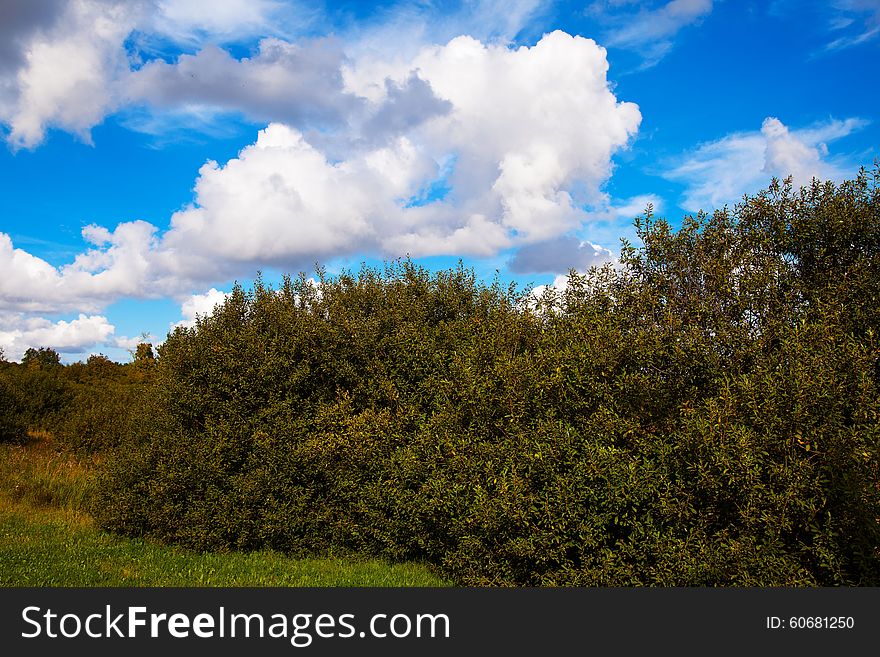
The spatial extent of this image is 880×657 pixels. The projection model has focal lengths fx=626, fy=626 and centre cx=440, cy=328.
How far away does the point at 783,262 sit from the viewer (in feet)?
49.9

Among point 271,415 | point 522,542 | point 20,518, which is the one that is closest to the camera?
point 522,542

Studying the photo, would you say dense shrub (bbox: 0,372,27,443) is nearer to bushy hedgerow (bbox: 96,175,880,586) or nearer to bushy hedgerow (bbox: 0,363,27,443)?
bushy hedgerow (bbox: 0,363,27,443)

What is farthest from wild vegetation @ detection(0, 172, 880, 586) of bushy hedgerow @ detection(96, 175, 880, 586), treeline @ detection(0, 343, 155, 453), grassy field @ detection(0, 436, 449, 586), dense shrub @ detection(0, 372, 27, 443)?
dense shrub @ detection(0, 372, 27, 443)

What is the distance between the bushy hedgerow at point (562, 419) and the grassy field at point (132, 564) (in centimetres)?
70

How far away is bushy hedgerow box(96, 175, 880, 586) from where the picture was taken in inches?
461

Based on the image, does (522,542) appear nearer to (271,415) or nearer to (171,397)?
(271,415)

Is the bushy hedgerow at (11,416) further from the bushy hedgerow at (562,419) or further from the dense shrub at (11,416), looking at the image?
the bushy hedgerow at (562,419)

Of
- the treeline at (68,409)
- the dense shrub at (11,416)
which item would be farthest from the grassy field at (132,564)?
the dense shrub at (11,416)

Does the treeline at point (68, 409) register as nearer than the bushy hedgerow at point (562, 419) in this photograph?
No

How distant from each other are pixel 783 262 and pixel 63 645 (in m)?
17.0

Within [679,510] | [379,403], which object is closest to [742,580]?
[679,510]

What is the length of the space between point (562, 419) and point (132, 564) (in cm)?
1233

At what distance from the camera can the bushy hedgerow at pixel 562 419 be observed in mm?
11703

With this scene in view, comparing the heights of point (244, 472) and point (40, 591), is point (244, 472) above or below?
above
